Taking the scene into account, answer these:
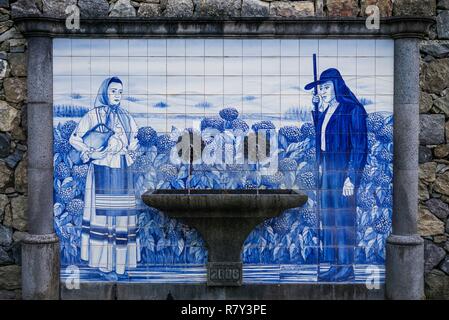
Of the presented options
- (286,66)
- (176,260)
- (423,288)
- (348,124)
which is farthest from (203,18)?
(423,288)

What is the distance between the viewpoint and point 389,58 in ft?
19.3

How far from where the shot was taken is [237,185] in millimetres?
5867

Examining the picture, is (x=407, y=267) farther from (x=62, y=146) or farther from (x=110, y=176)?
(x=62, y=146)

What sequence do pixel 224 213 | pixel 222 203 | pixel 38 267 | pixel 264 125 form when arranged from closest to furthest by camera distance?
pixel 222 203
pixel 224 213
pixel 38 267
pixel 264 125

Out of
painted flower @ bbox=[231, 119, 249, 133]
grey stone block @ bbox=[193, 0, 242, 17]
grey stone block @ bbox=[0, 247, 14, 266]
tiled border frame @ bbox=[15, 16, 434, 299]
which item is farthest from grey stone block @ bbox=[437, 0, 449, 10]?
grey stone block @ bbox=[0, 247, 14, 266]

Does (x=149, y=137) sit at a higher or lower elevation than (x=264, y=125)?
lower

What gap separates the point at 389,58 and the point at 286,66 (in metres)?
1.10

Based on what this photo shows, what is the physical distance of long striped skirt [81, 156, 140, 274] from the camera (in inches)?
231

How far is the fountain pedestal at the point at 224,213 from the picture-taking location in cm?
531

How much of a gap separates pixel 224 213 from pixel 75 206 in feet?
5.38

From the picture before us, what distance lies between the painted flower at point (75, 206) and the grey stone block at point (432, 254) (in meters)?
3.68

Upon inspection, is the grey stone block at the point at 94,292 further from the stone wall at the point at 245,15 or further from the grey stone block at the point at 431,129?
the grey stone block at the point at 431,129

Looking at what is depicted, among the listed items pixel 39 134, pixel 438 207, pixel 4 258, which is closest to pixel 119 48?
pixel 39 134

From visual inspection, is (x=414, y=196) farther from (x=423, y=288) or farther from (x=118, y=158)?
(x=118, y=158)
